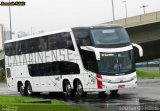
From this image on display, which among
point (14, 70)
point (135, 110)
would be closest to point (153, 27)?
point (14, 70)

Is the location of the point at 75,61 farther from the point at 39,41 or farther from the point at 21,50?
the point at 21,50

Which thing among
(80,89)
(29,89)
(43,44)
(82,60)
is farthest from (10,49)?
(82,60)

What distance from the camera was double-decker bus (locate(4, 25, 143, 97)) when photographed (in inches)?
981

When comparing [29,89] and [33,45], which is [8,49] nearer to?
[29,89]

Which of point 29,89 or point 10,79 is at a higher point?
point 10,79

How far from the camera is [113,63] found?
2498 cm

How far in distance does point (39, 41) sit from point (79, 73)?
4.34 metres

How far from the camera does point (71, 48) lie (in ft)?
86.2

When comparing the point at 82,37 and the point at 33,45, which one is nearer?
the point at 82,37

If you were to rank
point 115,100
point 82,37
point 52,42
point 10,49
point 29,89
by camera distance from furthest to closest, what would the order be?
point 10,49 < point 29,89 < point 52,42 < point 82,37 < point 115,100

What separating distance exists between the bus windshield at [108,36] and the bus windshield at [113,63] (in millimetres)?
697

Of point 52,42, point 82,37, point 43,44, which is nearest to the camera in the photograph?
point 82,37

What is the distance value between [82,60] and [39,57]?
456cm

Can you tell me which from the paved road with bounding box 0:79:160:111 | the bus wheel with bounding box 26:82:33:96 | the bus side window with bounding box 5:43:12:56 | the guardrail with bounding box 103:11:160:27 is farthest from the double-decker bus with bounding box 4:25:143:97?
the guardrail with bounding box 103:11:160:27
